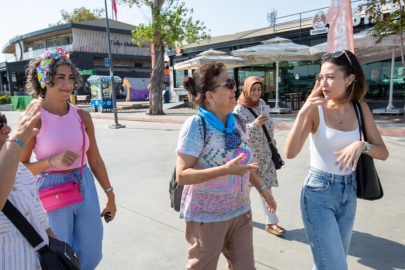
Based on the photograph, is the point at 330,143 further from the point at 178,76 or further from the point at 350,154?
the point at 178,76

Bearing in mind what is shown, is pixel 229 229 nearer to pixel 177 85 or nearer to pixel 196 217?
pixel 196 217

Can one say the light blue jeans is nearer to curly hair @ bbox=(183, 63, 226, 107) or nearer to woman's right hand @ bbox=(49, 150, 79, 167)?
woman's right hand @ bbox=(49, 150, 79, 167)

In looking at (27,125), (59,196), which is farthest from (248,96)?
(27,125)

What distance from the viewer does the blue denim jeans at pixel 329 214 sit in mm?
2051

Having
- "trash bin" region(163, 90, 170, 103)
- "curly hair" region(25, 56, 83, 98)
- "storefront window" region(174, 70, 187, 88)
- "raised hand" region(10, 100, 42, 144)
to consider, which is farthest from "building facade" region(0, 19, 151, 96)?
"raised hand" region(10, 100, 42, 144)

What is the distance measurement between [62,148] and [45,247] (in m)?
0.89

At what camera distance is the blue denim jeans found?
205cm

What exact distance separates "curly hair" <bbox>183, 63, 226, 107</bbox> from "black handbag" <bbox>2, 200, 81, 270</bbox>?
121 centimetres

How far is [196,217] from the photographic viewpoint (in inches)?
80.8

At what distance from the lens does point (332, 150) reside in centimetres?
217

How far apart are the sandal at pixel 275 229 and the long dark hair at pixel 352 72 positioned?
72.0 inches

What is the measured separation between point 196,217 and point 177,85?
23711 millimetres

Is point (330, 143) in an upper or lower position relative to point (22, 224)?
upper

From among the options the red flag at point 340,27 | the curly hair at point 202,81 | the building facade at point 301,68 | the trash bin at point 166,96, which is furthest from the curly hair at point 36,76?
the trash bin at point 166,96
